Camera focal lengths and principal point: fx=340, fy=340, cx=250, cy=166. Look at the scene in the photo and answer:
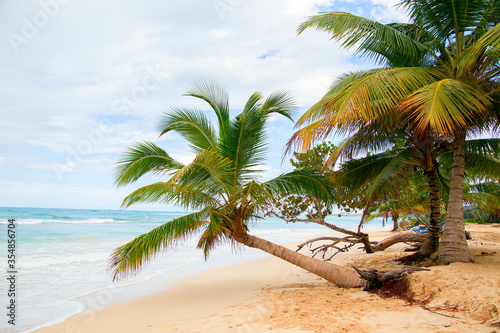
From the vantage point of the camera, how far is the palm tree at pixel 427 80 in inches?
218

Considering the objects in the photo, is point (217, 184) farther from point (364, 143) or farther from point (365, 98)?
point (364, 143)

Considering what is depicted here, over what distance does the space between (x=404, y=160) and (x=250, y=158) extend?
3.28 meters

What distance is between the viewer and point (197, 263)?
1246 cm

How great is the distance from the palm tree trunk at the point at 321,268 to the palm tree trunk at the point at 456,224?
1.80m

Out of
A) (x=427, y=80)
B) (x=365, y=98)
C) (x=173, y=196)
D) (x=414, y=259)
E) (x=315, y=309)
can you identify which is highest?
(x=427, y=80)

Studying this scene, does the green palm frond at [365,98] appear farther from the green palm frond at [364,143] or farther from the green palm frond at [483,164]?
the green palm frond at [483,164]

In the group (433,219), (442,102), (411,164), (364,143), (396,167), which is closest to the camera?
(442,102)

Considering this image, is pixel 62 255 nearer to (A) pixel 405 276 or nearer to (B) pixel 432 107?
(A) pixel 405 276

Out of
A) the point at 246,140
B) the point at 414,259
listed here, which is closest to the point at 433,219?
the point at 414,259

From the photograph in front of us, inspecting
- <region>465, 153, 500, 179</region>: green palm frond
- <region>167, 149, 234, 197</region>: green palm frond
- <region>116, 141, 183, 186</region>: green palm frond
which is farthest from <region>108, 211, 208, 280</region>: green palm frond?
<region>465, 153, 500, 179</region>: green palm frond

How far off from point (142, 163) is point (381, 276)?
5075mm

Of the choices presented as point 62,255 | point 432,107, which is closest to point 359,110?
point 432,107

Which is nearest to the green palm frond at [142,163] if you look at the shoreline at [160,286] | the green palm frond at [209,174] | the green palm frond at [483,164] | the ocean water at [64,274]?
the green palm frond at [209,174]

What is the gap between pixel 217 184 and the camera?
6.85 m
